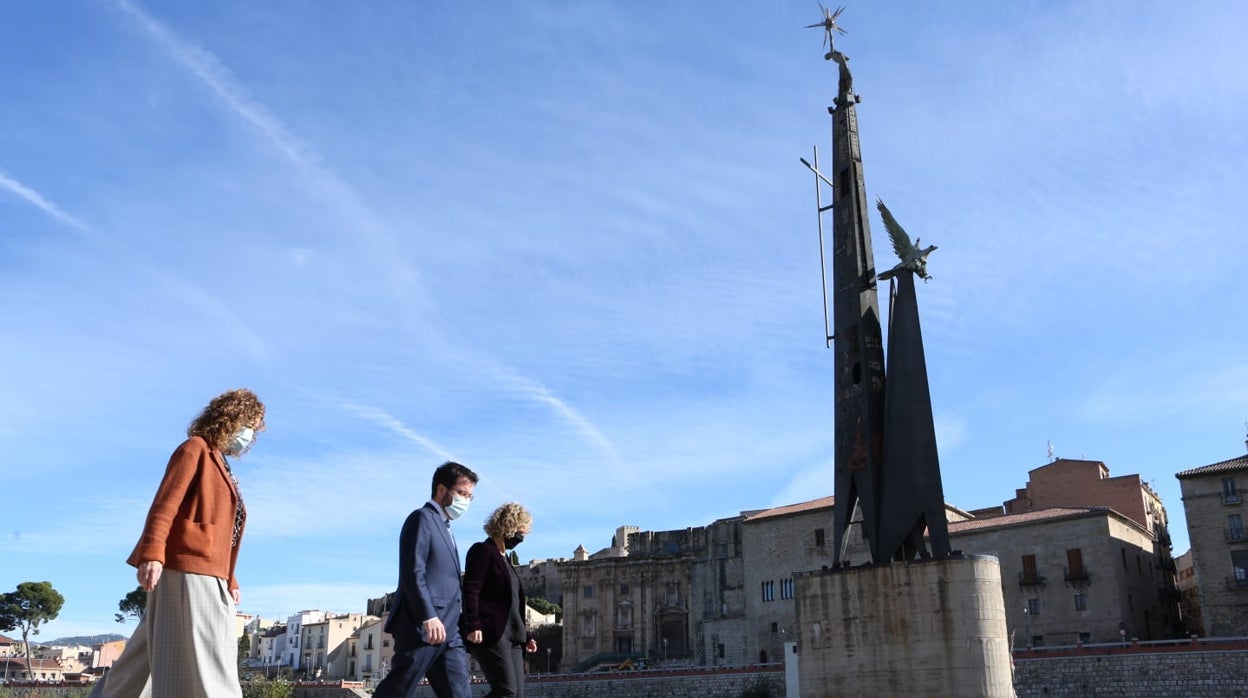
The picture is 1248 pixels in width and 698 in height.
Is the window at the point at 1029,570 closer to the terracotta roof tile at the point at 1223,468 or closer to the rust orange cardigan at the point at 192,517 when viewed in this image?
the terracotta roof tile at the point at 1223,468

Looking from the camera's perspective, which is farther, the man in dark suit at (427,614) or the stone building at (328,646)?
the stone building at (328,646)

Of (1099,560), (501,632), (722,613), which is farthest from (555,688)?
(501,632)

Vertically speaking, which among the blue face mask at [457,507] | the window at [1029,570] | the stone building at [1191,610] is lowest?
the blue face mask at [457,507]

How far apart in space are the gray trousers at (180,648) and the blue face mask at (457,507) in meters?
2.20

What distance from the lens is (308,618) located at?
92.9 meters

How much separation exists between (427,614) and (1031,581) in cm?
4278

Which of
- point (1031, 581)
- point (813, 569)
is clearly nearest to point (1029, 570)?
point (1031, 581)

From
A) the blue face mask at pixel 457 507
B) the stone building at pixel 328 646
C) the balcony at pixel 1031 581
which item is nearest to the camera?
the blue face mask at pixel 457 507

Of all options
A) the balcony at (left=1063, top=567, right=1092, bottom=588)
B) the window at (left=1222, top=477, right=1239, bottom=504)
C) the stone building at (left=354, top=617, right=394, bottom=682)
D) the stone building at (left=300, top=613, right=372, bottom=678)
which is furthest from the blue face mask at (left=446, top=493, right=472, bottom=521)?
the stone building at (left=300, top=613, right=372, bottom=678)

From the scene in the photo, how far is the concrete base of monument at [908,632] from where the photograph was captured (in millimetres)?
16812

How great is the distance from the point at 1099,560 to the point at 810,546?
49.1 ft

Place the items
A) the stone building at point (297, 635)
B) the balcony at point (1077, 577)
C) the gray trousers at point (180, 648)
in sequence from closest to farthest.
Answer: the gray trousers at point (180, 648)
the balcony at point (1077, 577)
the stone building at point (297, 635)

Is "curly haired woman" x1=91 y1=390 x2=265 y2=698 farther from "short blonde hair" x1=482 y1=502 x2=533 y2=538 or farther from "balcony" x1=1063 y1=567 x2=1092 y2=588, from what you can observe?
"balcony" x1=1063 y1=567 x2=1092 y2=588

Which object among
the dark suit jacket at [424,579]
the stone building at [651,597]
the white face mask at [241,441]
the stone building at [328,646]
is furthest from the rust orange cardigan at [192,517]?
the stone building at [328,646]
